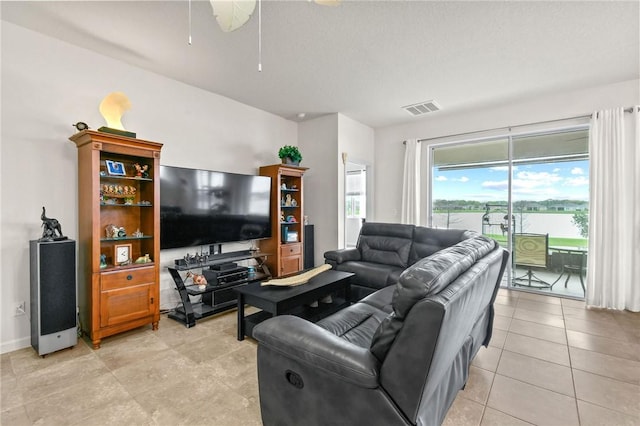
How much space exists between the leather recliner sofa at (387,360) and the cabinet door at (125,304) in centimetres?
Result: 192

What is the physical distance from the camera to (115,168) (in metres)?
2.81

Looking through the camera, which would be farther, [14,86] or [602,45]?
[602,45]

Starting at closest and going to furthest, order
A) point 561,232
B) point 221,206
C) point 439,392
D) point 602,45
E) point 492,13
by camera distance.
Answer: point 439,392
point 492,13
point 602,45
point 221,206
point 561,232

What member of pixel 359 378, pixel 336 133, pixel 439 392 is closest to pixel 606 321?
pixel 439 392

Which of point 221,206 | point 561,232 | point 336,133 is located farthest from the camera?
point 336,133

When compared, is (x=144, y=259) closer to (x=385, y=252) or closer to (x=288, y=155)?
(x=288, y=155)

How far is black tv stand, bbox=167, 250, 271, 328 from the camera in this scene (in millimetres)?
3090

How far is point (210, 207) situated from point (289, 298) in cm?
174

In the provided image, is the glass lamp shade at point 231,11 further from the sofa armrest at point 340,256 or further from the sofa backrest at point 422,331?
the sofa armrest at point 340,256

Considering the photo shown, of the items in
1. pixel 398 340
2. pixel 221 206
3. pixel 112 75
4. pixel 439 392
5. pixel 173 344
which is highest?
pixel 112 75

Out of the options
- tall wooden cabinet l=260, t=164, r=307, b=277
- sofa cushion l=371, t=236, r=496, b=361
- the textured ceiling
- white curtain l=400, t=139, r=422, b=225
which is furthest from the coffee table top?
white curtain l=400, t=139, r=422, b=225

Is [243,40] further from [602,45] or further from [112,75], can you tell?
[602,45]

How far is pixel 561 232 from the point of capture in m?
4.17

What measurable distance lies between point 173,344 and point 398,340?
232 centimetres
